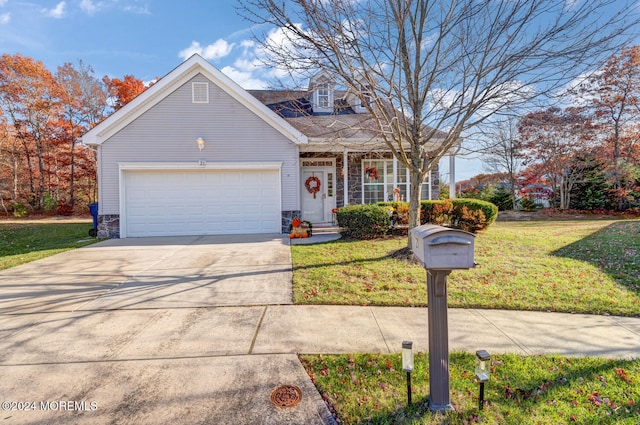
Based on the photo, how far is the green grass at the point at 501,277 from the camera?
4133 millimetres

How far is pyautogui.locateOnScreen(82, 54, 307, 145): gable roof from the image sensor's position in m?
9.51

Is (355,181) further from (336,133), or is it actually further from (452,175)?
(452,175)

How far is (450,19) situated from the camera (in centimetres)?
579

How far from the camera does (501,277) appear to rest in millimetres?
5168

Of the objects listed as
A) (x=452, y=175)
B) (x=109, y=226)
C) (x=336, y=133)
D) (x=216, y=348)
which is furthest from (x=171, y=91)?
(x=452, y=175)

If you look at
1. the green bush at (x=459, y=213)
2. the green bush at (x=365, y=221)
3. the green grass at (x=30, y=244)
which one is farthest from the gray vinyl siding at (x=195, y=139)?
the green bush at (x=459, y=213)

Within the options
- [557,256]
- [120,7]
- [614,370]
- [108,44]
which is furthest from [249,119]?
[614,370]

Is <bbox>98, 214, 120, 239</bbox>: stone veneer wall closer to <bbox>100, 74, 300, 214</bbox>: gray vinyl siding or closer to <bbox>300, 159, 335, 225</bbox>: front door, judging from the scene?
<bbox>100, 74, 300, 214</bbox>: gray vinyl siding

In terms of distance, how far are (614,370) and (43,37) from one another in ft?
48.8

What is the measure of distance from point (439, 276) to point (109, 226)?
36.0 feet

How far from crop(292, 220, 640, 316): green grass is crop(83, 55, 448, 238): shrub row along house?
10.6 feet

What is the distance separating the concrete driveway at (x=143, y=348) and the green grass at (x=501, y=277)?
919 millimetres

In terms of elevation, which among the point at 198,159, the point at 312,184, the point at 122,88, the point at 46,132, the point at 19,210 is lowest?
the point at 19,210

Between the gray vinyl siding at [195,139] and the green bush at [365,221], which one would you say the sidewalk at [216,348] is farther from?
the gray vinyl siding at [195,139]
